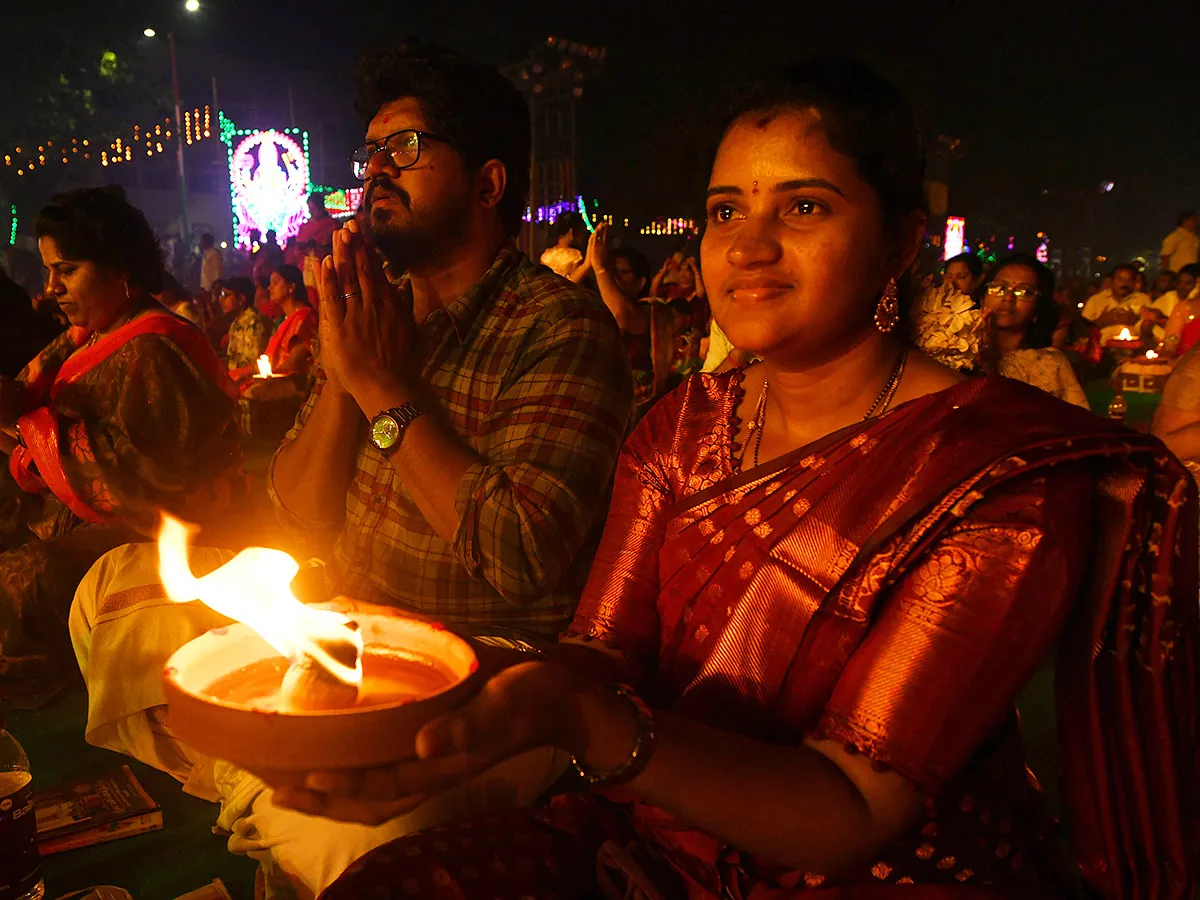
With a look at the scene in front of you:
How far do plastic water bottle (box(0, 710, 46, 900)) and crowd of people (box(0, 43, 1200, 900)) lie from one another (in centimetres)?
43

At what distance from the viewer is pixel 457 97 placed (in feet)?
7.59

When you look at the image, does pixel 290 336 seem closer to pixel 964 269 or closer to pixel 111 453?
pixel 111 453

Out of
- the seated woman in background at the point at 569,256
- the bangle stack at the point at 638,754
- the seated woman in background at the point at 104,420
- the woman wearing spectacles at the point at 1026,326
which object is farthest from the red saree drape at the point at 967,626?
the seated woman in background at the point at 569,256

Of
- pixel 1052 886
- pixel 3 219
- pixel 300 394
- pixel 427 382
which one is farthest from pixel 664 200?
pixel 3 219

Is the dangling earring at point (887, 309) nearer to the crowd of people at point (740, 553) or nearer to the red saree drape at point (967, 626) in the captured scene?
the crowd of people at point (740, 553)

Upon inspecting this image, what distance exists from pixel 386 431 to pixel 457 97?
91 cm

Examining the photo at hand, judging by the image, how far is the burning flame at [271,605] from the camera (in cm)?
95

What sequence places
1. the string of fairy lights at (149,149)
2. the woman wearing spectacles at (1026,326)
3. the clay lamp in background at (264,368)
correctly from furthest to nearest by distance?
1. the string of fairy lights at (149,149)
2. the clay lamp in background at (264,368)
3. the woman wearing spectacles at (1026,326)

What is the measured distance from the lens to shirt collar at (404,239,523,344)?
2.34 m

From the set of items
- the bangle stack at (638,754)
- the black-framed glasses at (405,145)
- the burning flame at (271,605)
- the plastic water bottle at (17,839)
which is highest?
the black-framed glasses at (405,145)

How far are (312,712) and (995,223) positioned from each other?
4669 cm

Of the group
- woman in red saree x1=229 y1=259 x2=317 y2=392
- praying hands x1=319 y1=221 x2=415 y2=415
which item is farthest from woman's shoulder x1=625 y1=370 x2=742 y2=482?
woman in red saree x1=229 y1=259 x2=317 y2=392

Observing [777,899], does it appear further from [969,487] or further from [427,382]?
[427,382]

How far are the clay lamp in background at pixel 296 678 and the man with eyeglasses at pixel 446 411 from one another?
82cm
